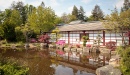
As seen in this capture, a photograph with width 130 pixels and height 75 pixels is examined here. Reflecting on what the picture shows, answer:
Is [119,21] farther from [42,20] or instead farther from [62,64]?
[42,20]

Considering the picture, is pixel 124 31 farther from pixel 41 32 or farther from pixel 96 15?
pixel 96 15

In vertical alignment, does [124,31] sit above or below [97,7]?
below

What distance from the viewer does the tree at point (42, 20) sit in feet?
100

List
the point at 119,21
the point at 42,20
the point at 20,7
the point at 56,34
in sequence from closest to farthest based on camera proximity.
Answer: the point at 119,21
the point at 56,34
the point at 42,20
the point at 20,7

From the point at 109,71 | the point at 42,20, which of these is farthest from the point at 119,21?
the point at 42,20

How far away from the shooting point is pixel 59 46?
24125 millimetres

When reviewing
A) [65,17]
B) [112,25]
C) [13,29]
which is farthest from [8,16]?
[112,25]

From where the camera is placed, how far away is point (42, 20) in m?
30.6

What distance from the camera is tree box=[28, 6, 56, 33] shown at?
30.5 meters

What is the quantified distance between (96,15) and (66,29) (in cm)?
4350

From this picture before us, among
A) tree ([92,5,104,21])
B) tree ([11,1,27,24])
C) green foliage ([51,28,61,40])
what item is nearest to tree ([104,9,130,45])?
green foliage ([51,28,61,40])

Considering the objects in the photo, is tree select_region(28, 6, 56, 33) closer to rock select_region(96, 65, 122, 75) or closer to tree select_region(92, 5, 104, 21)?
rock select_region(96, 65, 122, 75)

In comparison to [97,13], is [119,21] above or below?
below

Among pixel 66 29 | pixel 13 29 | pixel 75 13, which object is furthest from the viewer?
pixel 75 13
